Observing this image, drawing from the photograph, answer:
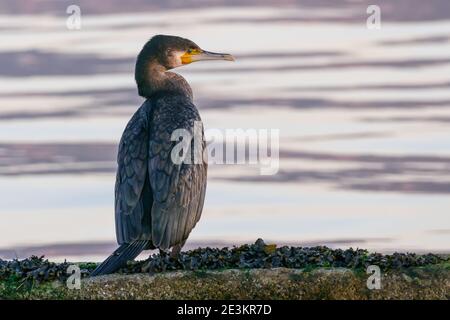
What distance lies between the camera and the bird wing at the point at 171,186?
1239cm

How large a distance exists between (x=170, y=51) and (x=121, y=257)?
2.90 metres

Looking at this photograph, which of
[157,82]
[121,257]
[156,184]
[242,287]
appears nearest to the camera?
[242,287]

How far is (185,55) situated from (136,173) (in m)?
2.16

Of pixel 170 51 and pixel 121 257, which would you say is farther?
pixel 170 51

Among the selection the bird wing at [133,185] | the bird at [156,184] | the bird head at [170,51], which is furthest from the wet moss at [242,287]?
the bird head at [170,51]

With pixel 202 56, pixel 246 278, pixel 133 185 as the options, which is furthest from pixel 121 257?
pixel 202 56

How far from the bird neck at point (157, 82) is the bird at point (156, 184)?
0.98 ft

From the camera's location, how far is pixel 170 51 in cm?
1407

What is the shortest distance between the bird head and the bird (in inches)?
26.9

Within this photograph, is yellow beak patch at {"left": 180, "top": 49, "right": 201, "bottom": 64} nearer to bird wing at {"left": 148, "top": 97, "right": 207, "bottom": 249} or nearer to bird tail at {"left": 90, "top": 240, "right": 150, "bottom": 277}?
bird wing at {"left": 148, "top": 97, "right": 207, "bottom": 249}

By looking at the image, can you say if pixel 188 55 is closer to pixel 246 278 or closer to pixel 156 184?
pixel 156 184

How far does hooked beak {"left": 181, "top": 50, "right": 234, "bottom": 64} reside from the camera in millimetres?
14312

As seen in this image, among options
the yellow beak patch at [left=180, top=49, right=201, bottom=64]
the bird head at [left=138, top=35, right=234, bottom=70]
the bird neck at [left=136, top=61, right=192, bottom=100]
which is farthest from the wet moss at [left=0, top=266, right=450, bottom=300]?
the yellow beak patch at [left=180, top=49, right=201, bottom=64]

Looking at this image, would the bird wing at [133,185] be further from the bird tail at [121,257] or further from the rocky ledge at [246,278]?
the rocky ledge at [246,278]
